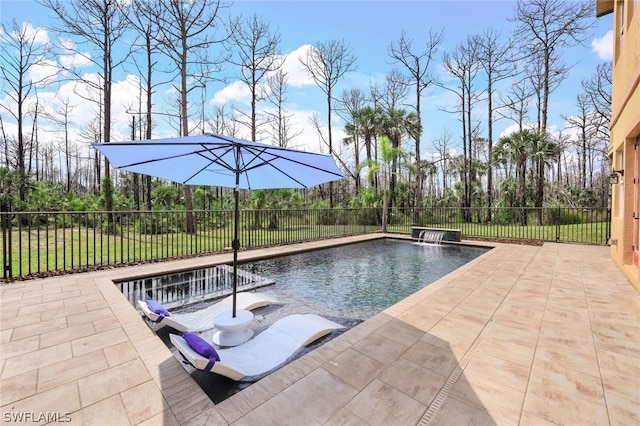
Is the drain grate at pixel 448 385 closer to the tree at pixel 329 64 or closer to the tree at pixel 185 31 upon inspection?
the tree at pixel 185 31

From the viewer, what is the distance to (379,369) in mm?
2203

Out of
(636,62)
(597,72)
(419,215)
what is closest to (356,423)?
(636,62)

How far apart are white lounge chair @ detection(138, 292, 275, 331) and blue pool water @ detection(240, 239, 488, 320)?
515 millimetres

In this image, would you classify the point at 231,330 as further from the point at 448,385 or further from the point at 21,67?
the point at 21,67

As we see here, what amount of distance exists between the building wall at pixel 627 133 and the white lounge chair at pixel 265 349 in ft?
15.5

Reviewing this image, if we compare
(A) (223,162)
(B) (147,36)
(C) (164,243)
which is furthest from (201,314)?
(B) (147,36)

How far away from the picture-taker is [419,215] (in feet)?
42.3

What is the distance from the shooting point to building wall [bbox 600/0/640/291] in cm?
430

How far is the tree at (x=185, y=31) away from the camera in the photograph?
11.2 metres

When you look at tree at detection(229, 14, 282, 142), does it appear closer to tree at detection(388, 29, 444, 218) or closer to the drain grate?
tree at detection(388, 29, 444, 218)

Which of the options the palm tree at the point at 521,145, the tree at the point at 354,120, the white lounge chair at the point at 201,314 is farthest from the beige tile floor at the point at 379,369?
the tree at the point at 354,120

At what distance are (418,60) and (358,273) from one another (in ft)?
53.3

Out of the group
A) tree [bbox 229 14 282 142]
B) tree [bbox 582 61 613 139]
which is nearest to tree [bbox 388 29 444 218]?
tree [bbox 229 14 282 142]

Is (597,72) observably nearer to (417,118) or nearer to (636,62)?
(417,118)
